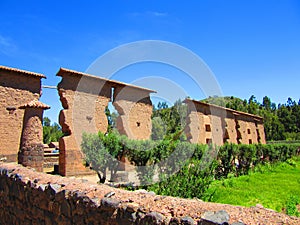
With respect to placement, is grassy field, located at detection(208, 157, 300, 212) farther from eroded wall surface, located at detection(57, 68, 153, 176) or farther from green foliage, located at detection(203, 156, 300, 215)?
eroded wall surface, located at detection(57, 68, 153, 176)

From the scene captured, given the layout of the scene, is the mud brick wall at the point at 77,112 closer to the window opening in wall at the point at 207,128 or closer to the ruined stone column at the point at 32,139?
the ruined stone column at the point at 32,139

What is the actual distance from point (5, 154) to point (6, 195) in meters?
9.92

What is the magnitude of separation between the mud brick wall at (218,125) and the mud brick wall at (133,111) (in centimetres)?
370

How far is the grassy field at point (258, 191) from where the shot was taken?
773cm

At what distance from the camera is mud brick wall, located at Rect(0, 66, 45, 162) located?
45.0 feet

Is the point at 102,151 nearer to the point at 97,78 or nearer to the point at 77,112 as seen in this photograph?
the point at 77,112

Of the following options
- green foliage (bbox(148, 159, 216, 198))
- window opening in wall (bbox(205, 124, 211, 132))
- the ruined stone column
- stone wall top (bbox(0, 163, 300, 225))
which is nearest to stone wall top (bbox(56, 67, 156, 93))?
the ruined stone column

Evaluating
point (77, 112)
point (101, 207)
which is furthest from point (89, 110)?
point (101, 207)

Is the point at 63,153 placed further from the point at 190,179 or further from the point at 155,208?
the point at 155,208

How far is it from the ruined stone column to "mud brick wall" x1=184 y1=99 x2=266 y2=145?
41.1 ft

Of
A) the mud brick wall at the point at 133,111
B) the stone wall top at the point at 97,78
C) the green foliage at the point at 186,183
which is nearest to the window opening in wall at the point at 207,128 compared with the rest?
the mud brick wall at the point at 133,111

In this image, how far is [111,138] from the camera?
9.91 meters

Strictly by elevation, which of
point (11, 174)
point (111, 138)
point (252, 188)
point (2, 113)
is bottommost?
point (252, 188)

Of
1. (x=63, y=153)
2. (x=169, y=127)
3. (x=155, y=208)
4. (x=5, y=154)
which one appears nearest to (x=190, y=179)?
(x=155, y=208)
